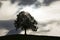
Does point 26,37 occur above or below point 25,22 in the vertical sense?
below

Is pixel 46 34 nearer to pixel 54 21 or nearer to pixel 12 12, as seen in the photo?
pixel 54 21

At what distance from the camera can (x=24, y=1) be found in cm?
236

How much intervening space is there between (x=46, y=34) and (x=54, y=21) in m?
0.21

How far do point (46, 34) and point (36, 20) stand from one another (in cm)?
22

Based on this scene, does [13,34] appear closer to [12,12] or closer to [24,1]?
[12,12]

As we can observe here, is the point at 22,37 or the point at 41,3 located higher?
the point at 41,3

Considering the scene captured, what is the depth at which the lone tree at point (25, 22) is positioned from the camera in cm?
219

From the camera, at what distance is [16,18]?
90.9 inches

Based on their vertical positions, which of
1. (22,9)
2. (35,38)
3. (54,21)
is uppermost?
(22,9)

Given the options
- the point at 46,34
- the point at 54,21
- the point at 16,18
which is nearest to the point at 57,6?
the point at 54,21

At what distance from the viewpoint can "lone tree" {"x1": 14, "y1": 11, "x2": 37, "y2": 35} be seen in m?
2.19

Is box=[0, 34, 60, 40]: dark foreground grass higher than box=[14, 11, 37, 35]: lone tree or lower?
lower

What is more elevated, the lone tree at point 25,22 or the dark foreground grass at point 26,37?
the lone tree at point 25,22

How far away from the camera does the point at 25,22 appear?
2180 millimetres
